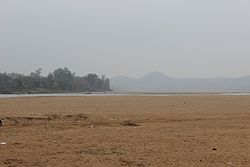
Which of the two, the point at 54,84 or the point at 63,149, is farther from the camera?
the point at 54,84

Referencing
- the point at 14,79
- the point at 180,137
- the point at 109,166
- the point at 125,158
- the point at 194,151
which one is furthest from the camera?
the point at 14,79

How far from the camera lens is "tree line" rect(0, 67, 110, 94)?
121312 millimetres

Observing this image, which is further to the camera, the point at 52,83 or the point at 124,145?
the point at 52,83

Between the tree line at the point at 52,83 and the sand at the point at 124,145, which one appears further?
the tree line at the point at 52,83

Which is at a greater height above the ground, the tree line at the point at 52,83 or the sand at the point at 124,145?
the tree line at the point at 52,83

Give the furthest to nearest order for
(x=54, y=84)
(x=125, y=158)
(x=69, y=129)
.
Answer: (x=54, y=84)
(x=69, y=129)
(x=125, y=158)

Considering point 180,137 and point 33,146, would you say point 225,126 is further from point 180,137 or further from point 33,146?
point 33,146

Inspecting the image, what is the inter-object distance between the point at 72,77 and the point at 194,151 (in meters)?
139

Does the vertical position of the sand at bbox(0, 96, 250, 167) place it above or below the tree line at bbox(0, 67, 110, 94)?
below

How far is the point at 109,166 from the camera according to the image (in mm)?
10266

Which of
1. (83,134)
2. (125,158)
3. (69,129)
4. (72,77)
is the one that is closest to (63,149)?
(125,158)

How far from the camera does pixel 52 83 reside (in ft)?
442

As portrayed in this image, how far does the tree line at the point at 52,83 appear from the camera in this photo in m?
121

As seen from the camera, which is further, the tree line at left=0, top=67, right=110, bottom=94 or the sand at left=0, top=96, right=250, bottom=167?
the tree line at left=0, top=67, right=110, bottom=94
